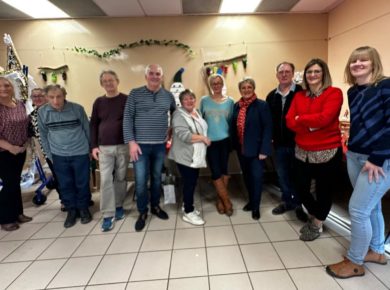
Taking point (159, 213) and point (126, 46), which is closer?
point (159, 213)

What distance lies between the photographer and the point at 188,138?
7.34 feet

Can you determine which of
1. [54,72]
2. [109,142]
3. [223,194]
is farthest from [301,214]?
[54,72]

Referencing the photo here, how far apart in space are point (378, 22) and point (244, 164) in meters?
2.24

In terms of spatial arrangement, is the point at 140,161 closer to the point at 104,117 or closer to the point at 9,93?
the point at 104,117

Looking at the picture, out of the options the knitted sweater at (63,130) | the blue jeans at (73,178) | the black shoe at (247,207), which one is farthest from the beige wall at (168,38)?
the black shoe at (247,207)

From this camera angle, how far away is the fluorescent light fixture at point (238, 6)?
129 inches

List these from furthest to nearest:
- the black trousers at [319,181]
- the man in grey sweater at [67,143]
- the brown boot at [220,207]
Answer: the brown boot at [220,207] → the man in grey sweater at [67,143] → the black trousers at [319,181]

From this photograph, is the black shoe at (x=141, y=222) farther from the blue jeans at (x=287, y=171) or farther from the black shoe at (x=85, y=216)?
the blue jeans at (x=287, y=171)

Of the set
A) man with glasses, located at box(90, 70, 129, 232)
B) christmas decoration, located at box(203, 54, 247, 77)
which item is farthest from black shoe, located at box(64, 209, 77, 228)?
christmas decoration, located at box(203, 54, 247, 77)

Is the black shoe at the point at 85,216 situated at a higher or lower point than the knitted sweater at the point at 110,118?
lower

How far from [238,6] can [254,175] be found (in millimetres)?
2444

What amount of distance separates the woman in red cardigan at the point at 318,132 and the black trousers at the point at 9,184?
8.61ft

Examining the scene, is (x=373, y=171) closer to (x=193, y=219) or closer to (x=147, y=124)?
(x=193, y=219)

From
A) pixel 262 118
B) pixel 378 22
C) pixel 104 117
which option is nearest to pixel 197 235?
pixel 262 118
